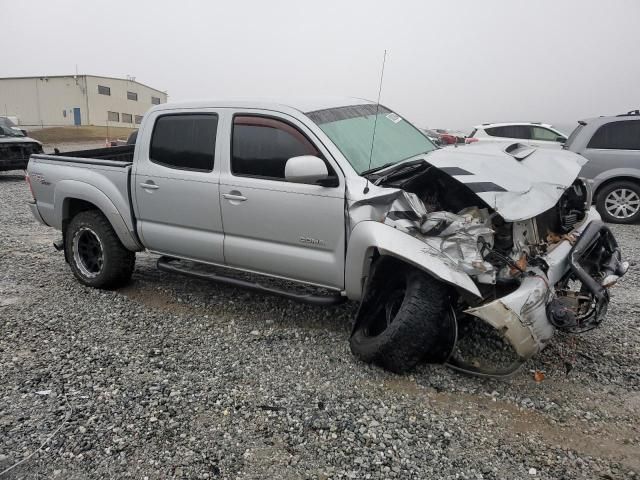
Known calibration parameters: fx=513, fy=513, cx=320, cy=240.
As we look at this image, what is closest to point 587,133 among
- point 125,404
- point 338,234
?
point 338,234

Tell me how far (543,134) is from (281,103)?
407 inches

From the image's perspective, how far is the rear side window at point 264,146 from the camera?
3861 millimetres

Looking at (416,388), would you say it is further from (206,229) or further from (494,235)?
(206,229)

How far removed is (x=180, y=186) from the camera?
Result: 438 cm

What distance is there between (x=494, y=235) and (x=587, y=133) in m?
6.49

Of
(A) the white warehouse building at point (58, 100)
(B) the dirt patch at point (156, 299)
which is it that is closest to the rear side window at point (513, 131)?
(B) the dirt patch at point (156, 299)

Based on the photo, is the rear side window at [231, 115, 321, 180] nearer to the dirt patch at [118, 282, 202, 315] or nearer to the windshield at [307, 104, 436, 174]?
the windshield at [307, 104, 436, 174]

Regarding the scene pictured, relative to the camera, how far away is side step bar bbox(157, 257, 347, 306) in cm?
380

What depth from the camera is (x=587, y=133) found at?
8711 mm

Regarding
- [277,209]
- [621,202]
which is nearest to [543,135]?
[621,202]

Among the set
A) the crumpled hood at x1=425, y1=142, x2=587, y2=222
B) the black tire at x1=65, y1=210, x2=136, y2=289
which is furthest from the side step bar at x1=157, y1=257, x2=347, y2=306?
the crumpled hood at x1=425, y1=142, x2=587, y2=222

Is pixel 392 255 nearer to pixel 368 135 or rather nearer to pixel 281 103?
pixel 368 135

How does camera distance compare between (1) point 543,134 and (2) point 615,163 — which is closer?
(2) point 615,163

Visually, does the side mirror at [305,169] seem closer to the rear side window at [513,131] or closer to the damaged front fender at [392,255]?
the damaged front fender at [392,255]
